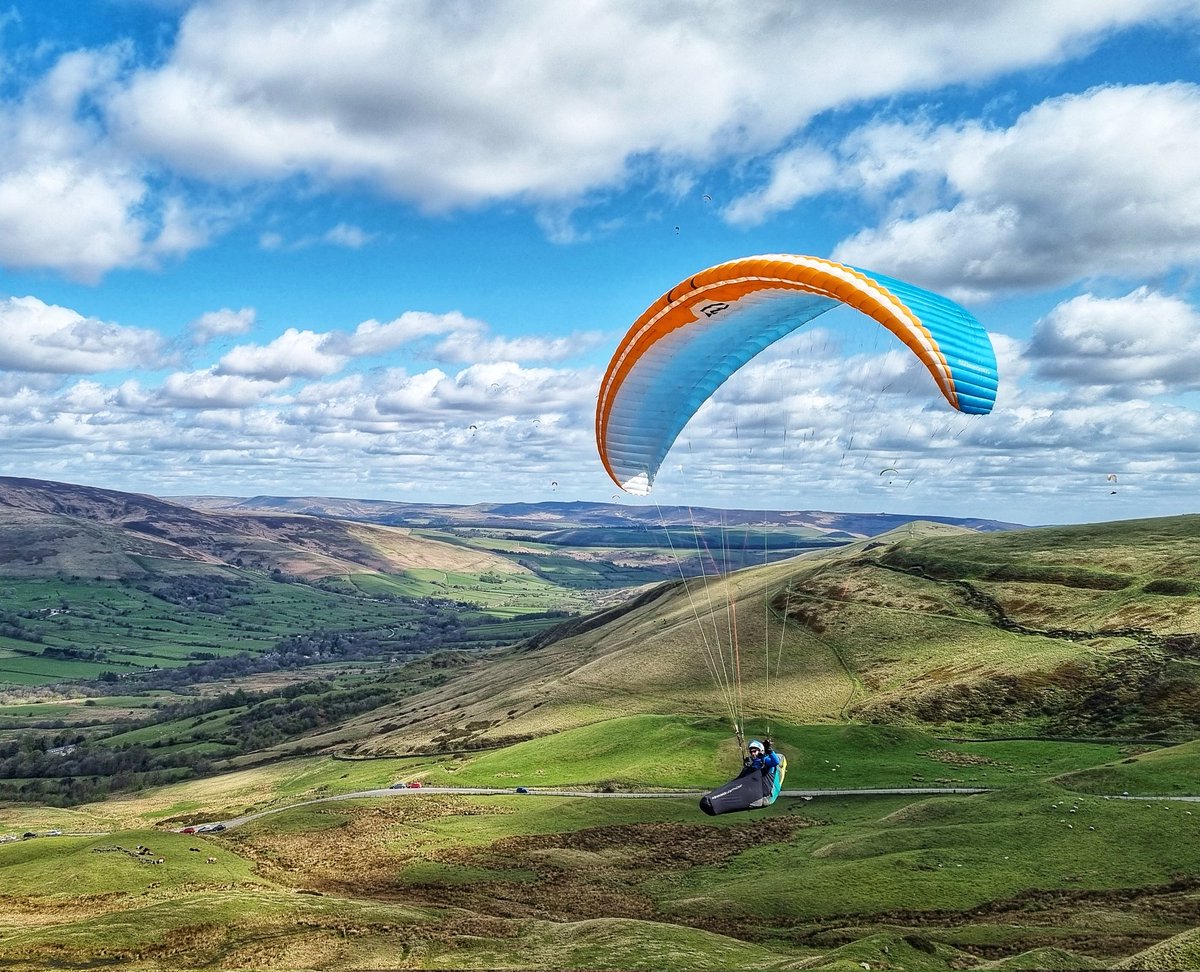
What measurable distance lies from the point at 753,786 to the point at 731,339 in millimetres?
14475

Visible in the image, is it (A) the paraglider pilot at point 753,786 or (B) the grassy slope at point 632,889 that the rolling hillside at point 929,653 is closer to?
(B) the grassy slope at point 632,889

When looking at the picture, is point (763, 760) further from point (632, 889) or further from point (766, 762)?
point (632, 889)

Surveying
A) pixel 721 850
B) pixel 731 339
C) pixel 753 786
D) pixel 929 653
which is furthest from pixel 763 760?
pixel 929 653

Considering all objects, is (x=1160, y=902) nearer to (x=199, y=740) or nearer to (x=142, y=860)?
(x=142, y=860)

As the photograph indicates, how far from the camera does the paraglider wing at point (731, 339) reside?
72.1 ft

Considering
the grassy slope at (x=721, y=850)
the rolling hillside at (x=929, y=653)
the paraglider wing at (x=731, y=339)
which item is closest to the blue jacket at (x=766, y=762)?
the grassy slope at (x=721, y=850)

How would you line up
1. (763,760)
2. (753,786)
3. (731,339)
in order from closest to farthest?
(753,786)
(763,760)
(731,339)

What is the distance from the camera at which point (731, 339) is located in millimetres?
30484

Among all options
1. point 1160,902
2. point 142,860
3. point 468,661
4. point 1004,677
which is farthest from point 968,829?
point 468,661

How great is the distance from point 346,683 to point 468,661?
25135mm

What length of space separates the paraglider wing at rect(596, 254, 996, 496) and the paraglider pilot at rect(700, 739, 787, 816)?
1076 cm

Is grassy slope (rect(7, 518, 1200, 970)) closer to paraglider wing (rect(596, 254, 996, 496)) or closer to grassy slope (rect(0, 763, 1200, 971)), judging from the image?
grassy slope (rect(0, 763, 1200, 971))

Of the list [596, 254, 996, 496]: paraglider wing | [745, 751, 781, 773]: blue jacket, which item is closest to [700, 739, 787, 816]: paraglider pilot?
[745, 751, 781, 773]: blue jacket

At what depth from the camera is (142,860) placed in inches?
1563
